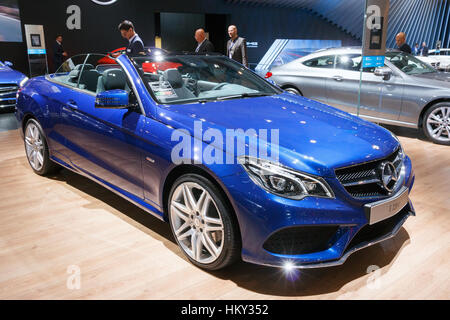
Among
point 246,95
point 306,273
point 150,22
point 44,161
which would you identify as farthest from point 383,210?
point 150,22

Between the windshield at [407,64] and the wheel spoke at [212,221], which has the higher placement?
the windshield at [407,64]

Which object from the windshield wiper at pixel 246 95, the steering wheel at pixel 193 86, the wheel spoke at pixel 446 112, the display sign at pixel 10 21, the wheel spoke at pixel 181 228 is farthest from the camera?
the display sign at pixel 10 21

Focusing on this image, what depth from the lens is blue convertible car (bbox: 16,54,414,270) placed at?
2.06 m

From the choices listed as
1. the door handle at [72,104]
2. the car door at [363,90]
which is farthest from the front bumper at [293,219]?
the car door at [363,90]

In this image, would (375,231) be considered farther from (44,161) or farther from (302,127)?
(44,161)

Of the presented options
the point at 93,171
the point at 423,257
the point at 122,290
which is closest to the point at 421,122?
the point at 423,257

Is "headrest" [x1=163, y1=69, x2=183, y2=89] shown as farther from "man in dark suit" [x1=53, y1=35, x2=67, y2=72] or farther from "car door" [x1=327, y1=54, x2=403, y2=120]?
"man in dark suit" [x1=53, y1=35, x2=67, y2=72]

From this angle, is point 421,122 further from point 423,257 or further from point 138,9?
point 138,9

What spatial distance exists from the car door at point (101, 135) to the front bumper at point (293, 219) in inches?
35.4

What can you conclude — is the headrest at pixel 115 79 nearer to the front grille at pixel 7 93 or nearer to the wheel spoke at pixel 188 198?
the wheel spoke at pixel 188 198

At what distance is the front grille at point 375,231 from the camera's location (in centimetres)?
221

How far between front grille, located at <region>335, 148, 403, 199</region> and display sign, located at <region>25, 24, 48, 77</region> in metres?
10.9

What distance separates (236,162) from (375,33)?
13.7 ft

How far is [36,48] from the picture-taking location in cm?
1100
